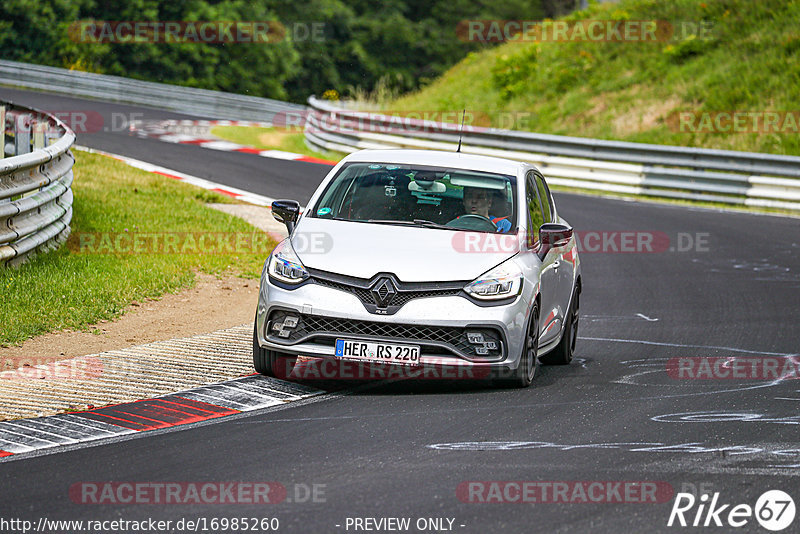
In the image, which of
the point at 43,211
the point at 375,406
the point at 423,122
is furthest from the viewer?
the point at 423,122

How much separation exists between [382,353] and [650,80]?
2609 centimetres

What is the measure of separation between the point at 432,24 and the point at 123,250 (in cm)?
5562

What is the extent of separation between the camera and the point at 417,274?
793 cm

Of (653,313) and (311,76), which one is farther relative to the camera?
(311,76)

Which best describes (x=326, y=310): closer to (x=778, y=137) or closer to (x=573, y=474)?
(x=573, y=474)

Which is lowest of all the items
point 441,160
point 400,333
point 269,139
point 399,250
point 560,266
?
point 269,139

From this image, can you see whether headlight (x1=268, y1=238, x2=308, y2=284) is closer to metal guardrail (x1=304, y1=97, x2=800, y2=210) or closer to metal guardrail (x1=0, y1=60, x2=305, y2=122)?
metal guardrail (x1=304, y1=97, x2=800, y2=210)

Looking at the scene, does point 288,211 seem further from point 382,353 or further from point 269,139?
point 269,139

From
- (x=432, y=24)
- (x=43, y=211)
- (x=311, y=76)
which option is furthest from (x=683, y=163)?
(x=432, y=24)

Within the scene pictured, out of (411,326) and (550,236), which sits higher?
(550,236)

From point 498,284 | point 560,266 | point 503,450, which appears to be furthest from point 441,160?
point 503,450

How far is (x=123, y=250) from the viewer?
13.8m

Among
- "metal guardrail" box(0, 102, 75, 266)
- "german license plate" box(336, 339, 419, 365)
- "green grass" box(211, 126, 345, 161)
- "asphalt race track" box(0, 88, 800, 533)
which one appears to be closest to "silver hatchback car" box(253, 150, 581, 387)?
"german license plate" box(336, 339, 419, 365)

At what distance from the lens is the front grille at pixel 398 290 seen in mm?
7844
